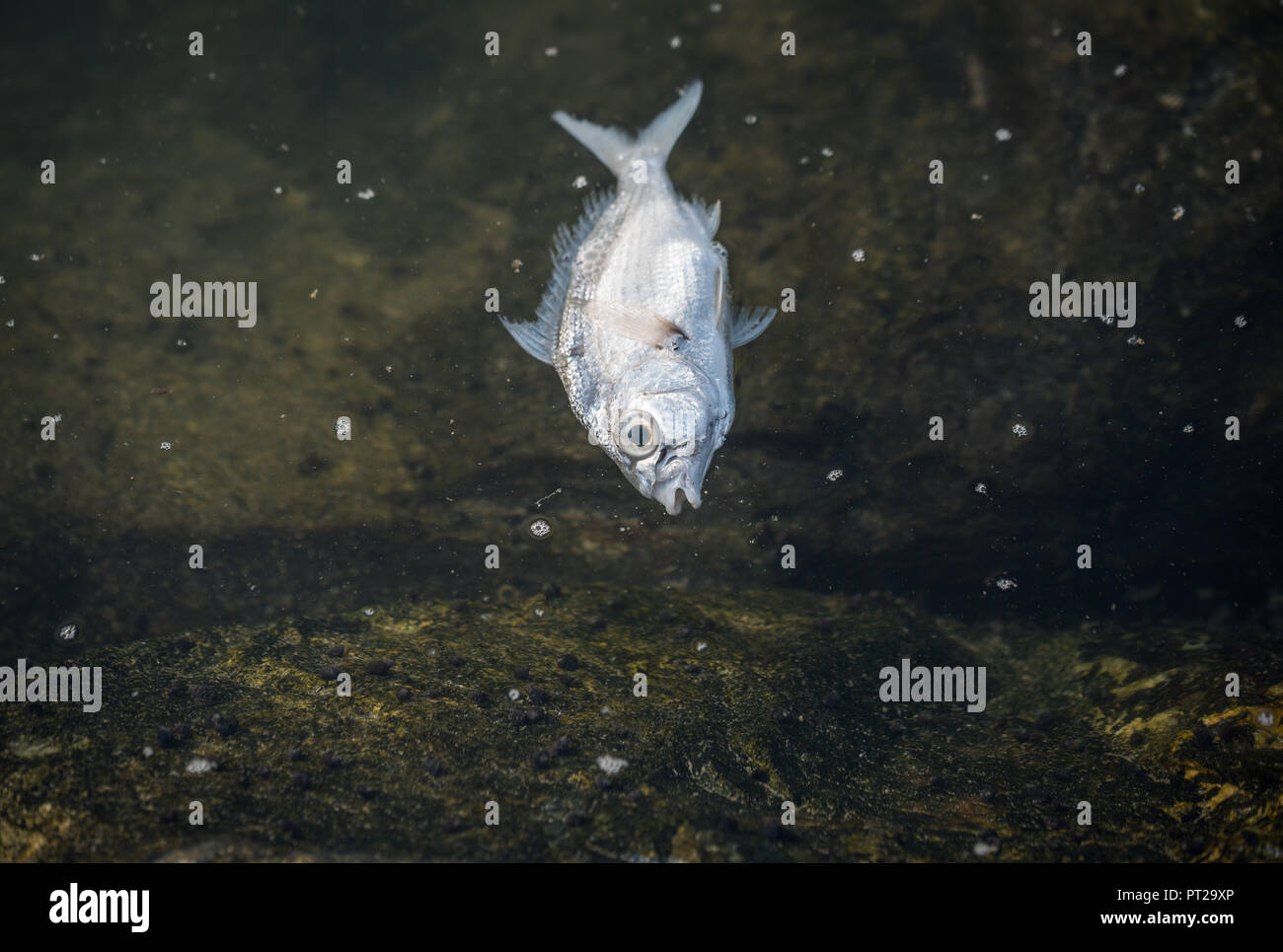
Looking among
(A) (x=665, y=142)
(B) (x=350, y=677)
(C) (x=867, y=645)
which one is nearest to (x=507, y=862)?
(B) (x=350, y=677)

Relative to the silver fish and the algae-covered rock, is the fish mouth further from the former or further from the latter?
the algae-covered rock

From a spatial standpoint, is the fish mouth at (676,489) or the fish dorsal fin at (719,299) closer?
the fish mouth at (676,489)

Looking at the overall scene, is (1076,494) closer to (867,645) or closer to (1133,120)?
(867,645)

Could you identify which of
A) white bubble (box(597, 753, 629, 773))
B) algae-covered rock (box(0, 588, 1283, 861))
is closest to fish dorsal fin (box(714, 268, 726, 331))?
algae-covered rock (box(0, 588, 1283, 861))

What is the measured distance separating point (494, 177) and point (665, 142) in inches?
44.1

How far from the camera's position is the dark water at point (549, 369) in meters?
4.24

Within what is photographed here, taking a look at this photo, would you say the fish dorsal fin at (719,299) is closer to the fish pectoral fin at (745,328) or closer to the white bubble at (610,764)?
the fish pectoral fin at (745,328)

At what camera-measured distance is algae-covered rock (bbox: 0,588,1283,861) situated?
9.03 ft

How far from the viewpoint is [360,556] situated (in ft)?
14.5

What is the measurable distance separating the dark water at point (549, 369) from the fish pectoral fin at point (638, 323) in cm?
101

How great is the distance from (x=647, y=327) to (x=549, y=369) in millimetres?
1178

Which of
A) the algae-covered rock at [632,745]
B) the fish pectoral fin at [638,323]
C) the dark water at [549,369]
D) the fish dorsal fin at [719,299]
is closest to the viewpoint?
the algae-covered rock at [632,745]

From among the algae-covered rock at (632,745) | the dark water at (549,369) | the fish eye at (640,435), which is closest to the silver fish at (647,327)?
the fish eye at (640,435)

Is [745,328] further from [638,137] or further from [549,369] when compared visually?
[638,137]
